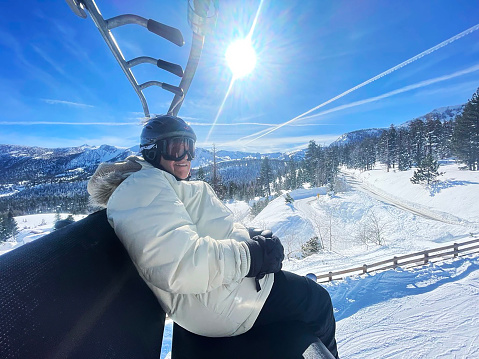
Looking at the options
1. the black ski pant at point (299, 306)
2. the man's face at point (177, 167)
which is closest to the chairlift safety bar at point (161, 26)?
the man's face at point (177, 167)

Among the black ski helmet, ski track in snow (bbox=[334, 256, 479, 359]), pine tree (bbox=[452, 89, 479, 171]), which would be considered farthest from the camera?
pine tree (bbox=[452, 89, 479, 171])

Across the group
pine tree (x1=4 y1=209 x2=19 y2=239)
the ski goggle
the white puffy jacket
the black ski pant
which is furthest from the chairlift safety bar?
pine tree (x1=4 y1=209 x2=19 y2=239)

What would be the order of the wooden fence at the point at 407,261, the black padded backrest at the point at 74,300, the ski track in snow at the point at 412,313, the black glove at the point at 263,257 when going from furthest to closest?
the wooden fence at the point at 407,261 → the ski track in snow at the point at 412,313 → the black glove at the point at 263,257 → the black padded backrest at the point at 74,300

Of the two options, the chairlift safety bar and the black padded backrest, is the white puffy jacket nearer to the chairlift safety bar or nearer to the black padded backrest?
the black padded backrest

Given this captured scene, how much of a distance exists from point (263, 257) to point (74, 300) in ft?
3.17

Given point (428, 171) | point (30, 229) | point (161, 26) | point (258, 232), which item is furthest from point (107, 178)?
point (30, 229)

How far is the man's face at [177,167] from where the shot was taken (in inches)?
67.1

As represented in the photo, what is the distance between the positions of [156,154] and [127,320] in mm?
1101

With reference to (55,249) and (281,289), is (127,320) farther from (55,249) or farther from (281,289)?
(281,289)

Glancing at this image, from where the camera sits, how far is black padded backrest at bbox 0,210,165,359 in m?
0.55

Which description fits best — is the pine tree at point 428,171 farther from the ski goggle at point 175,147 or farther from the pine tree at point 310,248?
the ski goggle at point 175,147

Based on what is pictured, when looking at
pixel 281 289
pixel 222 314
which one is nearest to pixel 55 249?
pixel 222 314

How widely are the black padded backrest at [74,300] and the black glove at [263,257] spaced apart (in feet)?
2.06

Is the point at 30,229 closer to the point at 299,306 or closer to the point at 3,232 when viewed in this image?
the point at 3,232
